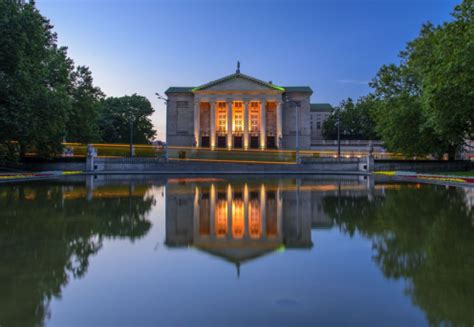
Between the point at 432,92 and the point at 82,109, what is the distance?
40.0 metres

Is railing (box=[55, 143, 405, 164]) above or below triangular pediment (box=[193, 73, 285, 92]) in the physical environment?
below

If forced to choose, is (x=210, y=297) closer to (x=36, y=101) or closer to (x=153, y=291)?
(x=153, y=291)

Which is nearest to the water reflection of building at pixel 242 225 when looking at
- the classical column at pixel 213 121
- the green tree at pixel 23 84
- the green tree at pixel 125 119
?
the green tree at pixel 23 84

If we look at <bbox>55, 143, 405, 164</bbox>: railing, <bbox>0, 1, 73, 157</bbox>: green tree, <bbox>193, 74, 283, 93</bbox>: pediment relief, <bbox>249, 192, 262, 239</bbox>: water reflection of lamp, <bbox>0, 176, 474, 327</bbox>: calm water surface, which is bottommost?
<bbox>0, 176, 474, 327</bbox>: calm water surface

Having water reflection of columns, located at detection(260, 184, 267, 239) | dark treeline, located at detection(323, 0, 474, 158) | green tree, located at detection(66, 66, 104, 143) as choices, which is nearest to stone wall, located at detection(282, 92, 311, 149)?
dark treeline, located at detection(323, 0, 474, 158)

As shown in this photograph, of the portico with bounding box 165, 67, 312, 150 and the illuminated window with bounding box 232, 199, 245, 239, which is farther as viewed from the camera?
the portico with bounding box 165, 67, 312, 150

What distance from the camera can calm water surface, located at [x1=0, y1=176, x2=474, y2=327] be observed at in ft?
17.2

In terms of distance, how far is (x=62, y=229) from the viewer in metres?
10.9

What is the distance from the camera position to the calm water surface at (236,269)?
5246 mm

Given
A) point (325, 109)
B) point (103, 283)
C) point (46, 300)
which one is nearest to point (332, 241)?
point (103, 283)

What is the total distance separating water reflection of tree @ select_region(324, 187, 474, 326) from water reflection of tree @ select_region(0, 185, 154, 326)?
5.08 m

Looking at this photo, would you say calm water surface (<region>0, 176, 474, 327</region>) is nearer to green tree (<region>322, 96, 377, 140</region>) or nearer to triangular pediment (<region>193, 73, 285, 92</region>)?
triangular pediment (<region>193, 73, 285, 92</region>)

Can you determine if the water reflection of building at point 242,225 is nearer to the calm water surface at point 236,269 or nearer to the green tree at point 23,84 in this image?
the calm water surface at point 236,269

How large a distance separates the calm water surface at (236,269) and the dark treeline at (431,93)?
2208 centimetres
